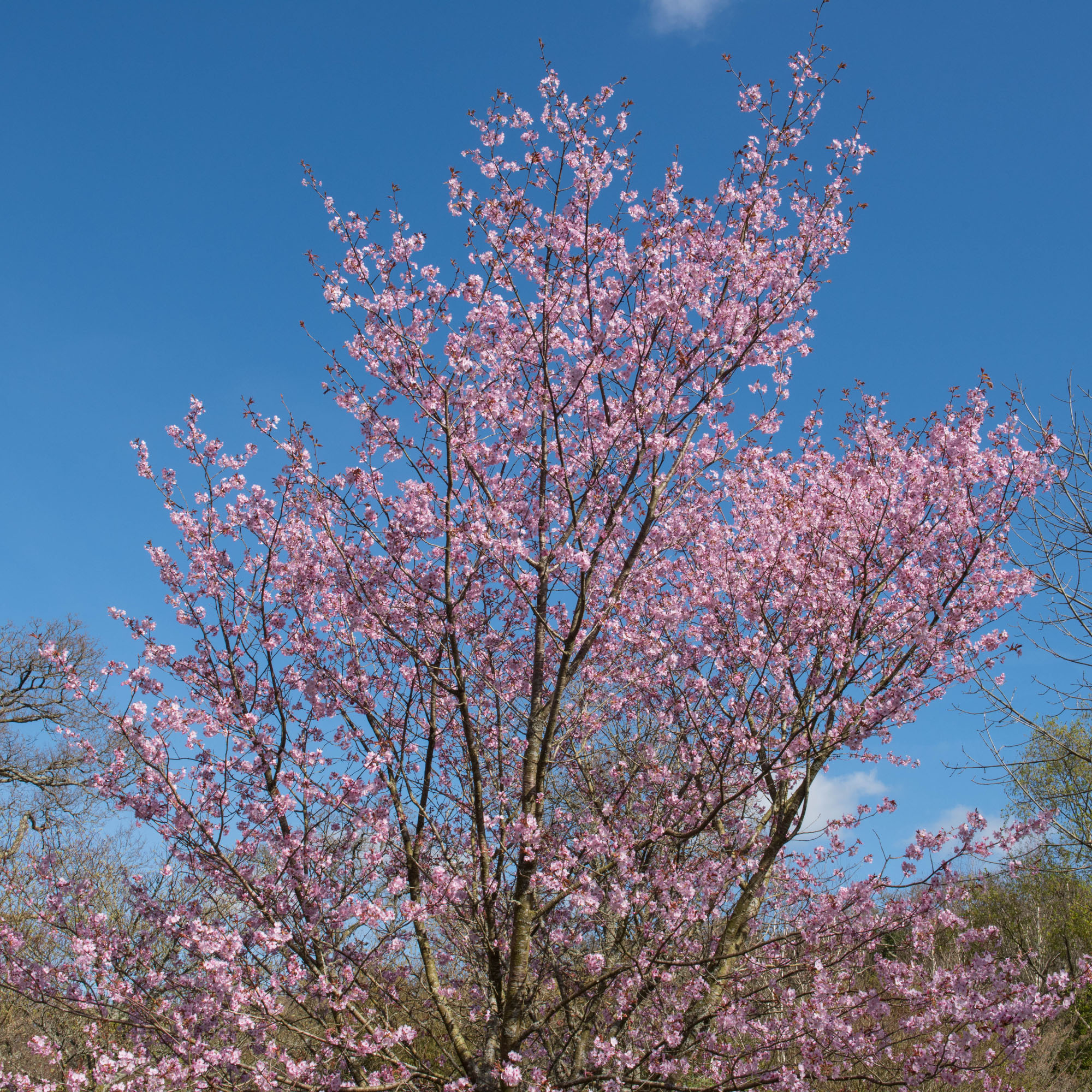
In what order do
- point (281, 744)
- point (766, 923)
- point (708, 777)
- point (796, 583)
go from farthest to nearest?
point (766, 923) → point (796, 583) → point (708, 777) → point (281, 744)

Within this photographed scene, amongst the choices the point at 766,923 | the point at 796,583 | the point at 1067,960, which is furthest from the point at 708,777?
the point at 1067,960

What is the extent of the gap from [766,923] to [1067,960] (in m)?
16.6

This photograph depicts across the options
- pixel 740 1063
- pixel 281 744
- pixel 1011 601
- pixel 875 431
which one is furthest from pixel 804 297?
pixel 740 1063

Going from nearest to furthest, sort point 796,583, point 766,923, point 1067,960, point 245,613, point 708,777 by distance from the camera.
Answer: point 245,613 → point 708,777 → point 796,583 → point 766,923 → point 1067,960

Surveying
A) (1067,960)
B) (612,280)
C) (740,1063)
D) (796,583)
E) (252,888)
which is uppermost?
(612,280)

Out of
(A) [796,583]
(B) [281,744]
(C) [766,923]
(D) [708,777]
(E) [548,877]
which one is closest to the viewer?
(E) [548,877]

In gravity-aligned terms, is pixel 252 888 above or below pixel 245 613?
below

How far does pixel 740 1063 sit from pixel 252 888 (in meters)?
3.81

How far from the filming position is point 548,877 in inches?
205

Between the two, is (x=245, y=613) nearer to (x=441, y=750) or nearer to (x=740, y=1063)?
(x=441, y=750)

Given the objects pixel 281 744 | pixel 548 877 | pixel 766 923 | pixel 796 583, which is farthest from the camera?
pixel 766 923

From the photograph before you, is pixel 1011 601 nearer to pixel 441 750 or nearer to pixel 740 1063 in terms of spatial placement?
pixel 740 1063

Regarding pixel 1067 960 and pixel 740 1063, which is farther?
pixel 1067 960

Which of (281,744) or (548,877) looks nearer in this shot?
(548,877)
